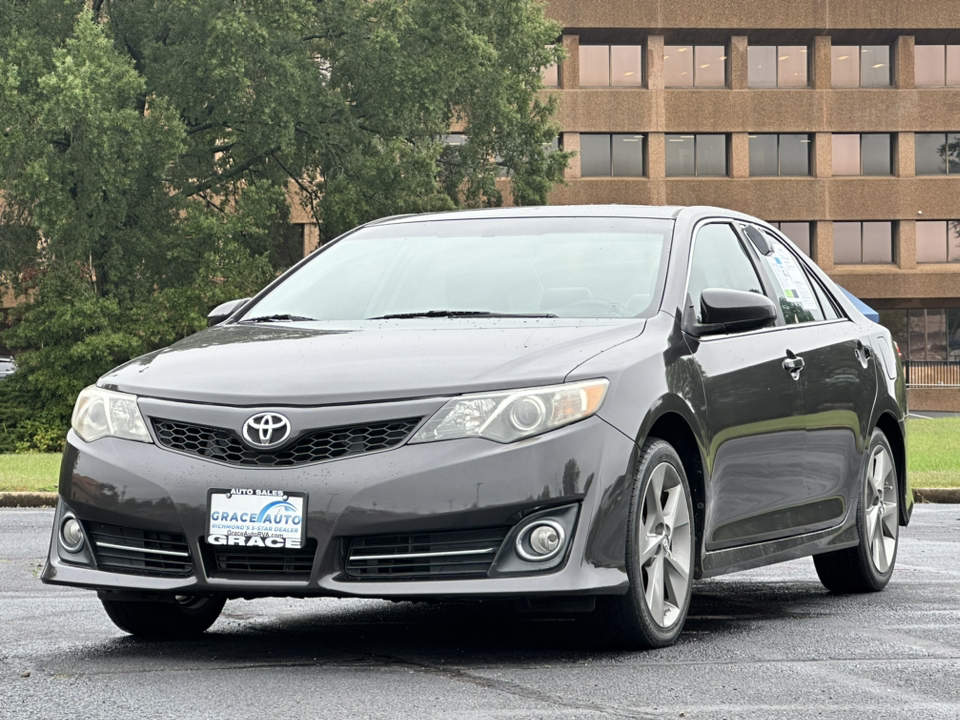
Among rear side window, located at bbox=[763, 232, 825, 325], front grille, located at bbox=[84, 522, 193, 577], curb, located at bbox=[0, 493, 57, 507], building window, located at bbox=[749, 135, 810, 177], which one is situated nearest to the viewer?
front grille, located at bbox=[84, 522, 193, 577]

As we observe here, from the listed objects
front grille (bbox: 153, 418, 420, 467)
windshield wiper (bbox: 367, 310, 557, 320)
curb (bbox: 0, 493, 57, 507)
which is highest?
windshield wiper (bbox: 367, 310, 557, 320)

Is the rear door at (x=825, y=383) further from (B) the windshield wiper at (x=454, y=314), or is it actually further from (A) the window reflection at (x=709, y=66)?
(A) the window reflection at (x=709, y=66)

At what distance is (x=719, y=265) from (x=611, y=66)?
188 ft

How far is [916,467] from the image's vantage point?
21.1m

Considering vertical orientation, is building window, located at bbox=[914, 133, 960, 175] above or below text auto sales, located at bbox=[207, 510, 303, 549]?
above

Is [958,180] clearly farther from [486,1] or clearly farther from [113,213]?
[113,213]

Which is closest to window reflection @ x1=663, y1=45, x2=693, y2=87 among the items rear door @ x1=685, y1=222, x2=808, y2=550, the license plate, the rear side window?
the rear side window

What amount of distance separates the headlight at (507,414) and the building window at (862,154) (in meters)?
60.7

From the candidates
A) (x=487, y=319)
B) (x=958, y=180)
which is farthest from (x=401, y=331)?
(x=958, y=180)

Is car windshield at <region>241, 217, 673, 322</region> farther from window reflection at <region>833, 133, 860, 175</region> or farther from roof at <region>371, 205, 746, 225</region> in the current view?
window reflection at <region>833, 133, 860, 175</region>

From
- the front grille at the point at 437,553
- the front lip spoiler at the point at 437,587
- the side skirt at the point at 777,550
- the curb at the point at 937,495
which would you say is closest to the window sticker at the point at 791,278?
the side skirt at the point at 777,550

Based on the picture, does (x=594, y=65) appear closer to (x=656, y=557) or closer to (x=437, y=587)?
(x=656, y=557)

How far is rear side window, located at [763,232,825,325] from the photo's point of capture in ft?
25.0

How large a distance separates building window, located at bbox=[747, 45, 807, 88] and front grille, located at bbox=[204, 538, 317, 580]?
60340 millimetres
